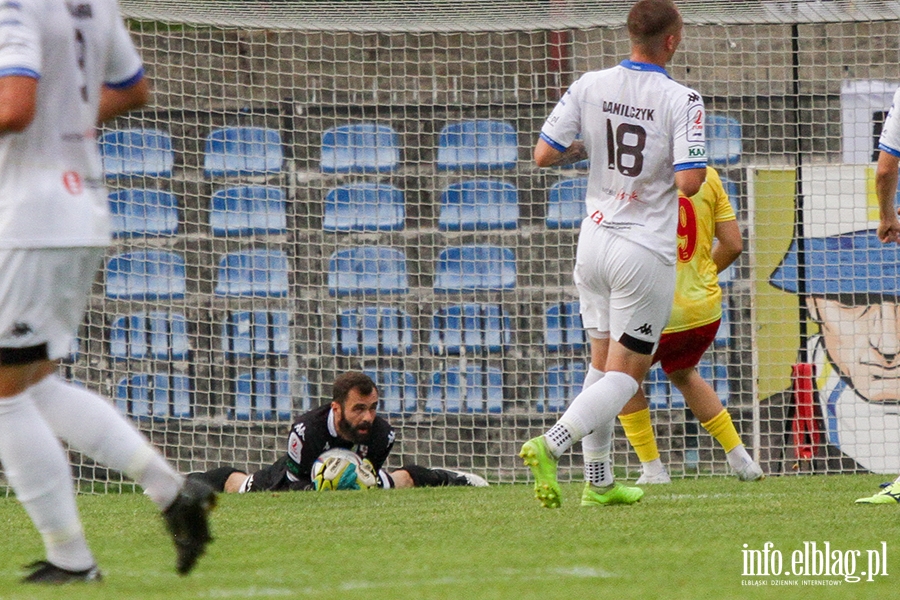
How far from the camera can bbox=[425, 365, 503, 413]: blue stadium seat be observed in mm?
10234

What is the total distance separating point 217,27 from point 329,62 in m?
0.84

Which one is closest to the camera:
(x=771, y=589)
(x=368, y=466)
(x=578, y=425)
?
(x=771, y=589)

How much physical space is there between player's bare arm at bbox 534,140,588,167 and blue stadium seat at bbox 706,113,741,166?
492 centimetres

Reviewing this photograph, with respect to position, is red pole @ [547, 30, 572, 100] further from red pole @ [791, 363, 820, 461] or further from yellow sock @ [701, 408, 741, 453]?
yellow sock @ [701, 408, 741, 453]

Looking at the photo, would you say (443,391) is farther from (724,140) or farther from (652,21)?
(652,21)

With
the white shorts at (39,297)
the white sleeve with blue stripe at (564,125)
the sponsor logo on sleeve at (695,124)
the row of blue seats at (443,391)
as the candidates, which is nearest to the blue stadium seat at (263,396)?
the row of blue seats at (443,391)

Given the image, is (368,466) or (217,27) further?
(217,27)

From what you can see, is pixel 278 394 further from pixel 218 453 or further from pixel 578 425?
pixel 578 425

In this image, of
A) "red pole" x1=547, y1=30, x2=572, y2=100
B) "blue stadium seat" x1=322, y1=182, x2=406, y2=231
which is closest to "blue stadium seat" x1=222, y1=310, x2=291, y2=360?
"blue stadium seat" x1=322, y1=182, x2=406, y2=231

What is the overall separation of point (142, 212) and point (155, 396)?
129cm

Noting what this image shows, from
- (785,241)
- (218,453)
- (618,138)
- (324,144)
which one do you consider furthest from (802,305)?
(618,138)

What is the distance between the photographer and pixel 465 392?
10.3m

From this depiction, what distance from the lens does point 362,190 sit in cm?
1045

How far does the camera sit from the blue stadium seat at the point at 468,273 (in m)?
10.4
